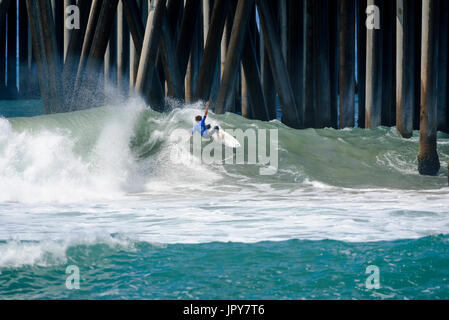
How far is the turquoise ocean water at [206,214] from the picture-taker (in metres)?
5.48

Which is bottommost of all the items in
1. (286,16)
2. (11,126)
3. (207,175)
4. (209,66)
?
(207,175)

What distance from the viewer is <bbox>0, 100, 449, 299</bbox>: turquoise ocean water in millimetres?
5484

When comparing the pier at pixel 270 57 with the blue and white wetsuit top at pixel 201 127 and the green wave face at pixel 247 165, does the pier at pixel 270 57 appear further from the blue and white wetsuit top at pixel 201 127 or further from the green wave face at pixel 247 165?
the blue and white wetsuit top at pixel 201 127

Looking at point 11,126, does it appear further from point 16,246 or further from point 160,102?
point 16,246

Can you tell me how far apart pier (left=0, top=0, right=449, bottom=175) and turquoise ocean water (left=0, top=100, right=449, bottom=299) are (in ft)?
2.06

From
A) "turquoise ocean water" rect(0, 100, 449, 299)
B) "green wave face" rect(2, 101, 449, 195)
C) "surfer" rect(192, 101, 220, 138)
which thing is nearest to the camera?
"turquoise ocean water" rect(0, 100, 449, 299)

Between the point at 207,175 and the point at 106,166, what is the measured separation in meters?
1.69

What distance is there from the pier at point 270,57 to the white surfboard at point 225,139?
0.58 m

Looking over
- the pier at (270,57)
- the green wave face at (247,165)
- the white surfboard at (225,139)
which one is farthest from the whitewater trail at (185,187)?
the white surfboard at (225,139)

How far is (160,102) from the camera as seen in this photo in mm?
13805

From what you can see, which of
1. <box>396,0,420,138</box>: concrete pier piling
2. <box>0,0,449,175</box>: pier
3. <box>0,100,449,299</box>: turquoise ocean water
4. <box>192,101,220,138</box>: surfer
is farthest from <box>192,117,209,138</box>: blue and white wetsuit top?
<box>396,0,420,138</box>: concrete pier piling

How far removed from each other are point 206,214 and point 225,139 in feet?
15.5

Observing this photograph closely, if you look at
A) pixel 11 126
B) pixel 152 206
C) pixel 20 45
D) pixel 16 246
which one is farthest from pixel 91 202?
pixel 20 45

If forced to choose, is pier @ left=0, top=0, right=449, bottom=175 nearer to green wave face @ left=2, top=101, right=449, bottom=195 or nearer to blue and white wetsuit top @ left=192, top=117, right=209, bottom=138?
green wave face @ left=2, top=101, right=449, bottom=195
